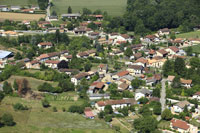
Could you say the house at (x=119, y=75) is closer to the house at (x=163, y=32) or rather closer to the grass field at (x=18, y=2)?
the house at (x=163, y=32)

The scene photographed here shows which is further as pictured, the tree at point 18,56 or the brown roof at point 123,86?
the tree at point 18,56

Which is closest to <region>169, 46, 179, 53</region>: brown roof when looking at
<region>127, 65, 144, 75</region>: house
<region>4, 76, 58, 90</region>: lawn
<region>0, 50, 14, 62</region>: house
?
<region>127, 65, 144, 75</region>: house

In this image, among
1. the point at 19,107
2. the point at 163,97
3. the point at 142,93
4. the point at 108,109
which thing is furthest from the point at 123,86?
the point at 19,107

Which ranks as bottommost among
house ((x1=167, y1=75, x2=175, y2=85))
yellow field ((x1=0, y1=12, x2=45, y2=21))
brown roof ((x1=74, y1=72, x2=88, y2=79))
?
house ((x1=167, y1=75, x2=175, y2=85))

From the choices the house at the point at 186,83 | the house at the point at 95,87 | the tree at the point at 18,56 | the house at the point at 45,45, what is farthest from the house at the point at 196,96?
the house at the point at 45,45

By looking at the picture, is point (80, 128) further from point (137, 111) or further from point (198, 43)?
point (198, 43)

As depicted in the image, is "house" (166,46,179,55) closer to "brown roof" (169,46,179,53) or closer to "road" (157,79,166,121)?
"brown roof" (169,46,179,53)

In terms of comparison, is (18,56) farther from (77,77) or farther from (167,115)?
(167,115)

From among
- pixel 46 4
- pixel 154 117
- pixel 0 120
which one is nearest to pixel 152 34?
pixel 46 4
